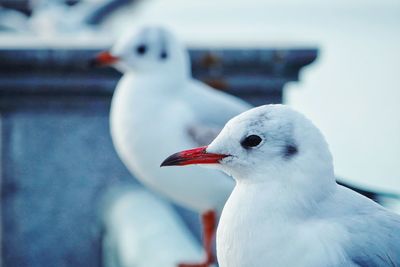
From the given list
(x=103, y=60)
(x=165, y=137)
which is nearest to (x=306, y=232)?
(x=165, y=137)

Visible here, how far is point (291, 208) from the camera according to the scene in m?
2.35

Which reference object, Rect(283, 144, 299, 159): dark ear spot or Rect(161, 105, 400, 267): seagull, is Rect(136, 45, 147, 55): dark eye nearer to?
Rect(161, 105, 400, 267): seagull

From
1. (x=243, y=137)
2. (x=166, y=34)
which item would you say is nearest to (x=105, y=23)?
(x=166, y=34)

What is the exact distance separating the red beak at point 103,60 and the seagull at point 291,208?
5.17ft

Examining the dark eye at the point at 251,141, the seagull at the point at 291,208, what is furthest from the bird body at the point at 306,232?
the dark eye at the point at 251,141

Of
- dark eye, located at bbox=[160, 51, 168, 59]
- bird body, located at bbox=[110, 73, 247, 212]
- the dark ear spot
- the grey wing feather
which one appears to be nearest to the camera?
the grey wing feather

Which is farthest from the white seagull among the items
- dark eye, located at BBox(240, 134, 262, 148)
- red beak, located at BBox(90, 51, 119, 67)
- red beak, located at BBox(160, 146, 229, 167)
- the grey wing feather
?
the grey wing feather

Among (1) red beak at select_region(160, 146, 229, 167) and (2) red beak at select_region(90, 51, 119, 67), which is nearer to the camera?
(1) red beak at select_region(160, 146, 229, 167)

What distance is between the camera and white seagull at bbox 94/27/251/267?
12.9ft

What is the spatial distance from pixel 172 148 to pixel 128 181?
0.42 meters

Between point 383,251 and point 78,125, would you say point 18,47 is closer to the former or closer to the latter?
point 78,125

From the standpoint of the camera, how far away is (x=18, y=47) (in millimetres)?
3934

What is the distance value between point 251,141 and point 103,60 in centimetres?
166

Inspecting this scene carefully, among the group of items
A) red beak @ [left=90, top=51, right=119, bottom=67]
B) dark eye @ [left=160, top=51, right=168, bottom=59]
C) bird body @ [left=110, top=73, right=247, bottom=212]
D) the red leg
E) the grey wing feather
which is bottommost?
the red leg
